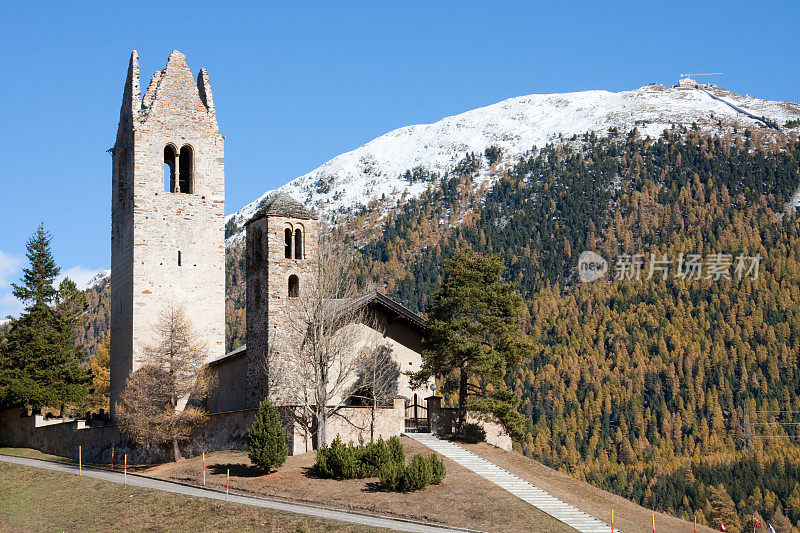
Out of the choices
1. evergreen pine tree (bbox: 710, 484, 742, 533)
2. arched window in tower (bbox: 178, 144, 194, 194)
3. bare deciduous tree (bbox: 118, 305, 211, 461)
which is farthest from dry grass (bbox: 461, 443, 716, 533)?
evergreen pine tree (bbox: 710, 484, 742, 533)

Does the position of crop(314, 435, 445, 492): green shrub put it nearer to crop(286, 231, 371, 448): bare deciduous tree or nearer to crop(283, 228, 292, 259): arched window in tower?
crop(286, 231, 371, 448): bare deciduous tree

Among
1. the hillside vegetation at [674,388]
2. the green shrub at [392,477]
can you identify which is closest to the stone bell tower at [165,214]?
the green shrub at [392,477]

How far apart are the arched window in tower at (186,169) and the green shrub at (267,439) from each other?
19211mm

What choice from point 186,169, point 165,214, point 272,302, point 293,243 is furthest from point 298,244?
point 186,169

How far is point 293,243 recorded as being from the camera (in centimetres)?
4319

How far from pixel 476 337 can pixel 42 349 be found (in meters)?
24.0

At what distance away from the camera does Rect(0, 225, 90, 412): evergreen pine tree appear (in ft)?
177

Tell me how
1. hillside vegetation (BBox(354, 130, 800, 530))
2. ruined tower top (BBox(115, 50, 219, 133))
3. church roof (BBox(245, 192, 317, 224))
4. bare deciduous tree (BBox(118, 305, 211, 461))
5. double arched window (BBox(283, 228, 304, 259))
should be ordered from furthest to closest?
hillside vegetation (BBox(354, 130, 800, 530)) < ruined tower top (BBox(115, 50, 219, 133)) < double arched window (BBox(283, 228, 304, 259)) < bare deciduous tree (BBox(118, 305, 211, 461)) < church roof (BBox(245, 192, 317, 224))

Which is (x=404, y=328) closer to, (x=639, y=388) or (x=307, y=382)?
(x=307, y=382)

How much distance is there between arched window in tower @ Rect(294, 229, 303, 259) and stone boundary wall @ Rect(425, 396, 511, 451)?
8745 millimetres

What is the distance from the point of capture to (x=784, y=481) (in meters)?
137

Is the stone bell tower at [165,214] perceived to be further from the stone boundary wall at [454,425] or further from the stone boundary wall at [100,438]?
Result: the stone boundary wall at [454,425]

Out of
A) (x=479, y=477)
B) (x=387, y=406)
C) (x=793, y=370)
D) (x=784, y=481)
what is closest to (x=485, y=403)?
(x=387, y=406)

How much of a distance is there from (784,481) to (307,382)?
113 meters
